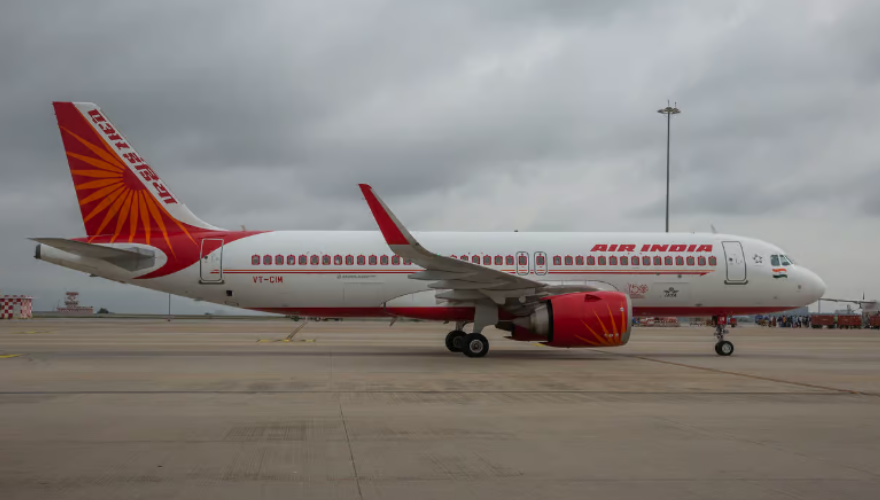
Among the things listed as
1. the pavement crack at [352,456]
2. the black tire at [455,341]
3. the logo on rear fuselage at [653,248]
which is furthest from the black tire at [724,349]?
the pavement crack at [352,456]

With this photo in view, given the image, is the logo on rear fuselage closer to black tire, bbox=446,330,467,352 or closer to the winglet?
black tire, bbox=446,330,467,352

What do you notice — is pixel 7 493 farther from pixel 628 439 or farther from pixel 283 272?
pixel 283 272

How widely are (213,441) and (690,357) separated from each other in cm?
1595

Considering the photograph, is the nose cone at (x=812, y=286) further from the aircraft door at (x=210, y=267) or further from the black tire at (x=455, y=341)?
the aircraft door at (x=210, y=267)

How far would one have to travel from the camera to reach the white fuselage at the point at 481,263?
2003cm

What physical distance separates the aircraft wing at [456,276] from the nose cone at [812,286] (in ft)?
24.1

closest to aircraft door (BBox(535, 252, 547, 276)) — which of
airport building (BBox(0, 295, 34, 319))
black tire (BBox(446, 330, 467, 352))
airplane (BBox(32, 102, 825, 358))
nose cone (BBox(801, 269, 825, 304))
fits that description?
airplane (BBox(32, 102, 825, 358))

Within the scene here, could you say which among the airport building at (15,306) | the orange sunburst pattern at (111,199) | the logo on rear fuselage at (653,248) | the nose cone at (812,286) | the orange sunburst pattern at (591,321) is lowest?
the airport building at (15,306)

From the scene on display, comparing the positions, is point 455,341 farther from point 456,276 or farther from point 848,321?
Answer: point 848,321

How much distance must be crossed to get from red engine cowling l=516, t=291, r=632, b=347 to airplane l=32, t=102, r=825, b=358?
2.31 feet

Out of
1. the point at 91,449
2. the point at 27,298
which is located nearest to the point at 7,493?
the point at 91,449

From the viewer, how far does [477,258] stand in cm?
2056

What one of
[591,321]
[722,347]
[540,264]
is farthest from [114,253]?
[722,347]

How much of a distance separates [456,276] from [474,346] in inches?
Answer: 77.0
